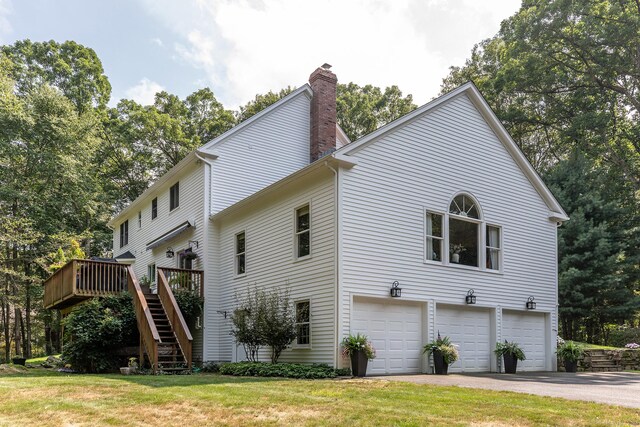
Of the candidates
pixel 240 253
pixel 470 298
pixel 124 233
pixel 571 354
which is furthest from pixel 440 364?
pixel 124 233

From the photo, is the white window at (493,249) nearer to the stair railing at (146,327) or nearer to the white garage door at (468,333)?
the white garage door at (468,333)

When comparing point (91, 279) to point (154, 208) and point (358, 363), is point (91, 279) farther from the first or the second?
point (358, 363)

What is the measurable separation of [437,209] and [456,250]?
134 cm

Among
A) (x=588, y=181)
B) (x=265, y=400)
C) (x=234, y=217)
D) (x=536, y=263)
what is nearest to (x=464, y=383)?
(x=265, y=400)

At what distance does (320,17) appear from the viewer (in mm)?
14508

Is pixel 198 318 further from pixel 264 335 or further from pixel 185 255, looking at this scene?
pixel 264 335

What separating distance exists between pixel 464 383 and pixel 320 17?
9599 millimetres


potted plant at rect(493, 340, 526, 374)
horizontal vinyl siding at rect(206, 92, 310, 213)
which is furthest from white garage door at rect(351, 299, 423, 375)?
horizontal vinyl siding at rect(206, 92, 310, 213)

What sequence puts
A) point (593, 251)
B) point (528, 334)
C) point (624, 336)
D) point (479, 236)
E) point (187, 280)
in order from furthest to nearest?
point (624, 336), point (593, 251), point (187, 280), point (528, 334), point (479, 236)

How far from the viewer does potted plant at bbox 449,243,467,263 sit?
1552 centimetres

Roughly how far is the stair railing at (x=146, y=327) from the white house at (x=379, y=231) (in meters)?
2.64

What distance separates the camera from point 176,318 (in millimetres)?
15039

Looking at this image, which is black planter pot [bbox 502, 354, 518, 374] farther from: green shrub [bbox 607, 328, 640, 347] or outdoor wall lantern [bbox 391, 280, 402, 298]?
green shrub [bbox 607, 328, 640, 347]

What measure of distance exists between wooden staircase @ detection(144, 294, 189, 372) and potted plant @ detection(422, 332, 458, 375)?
20.6 ft
